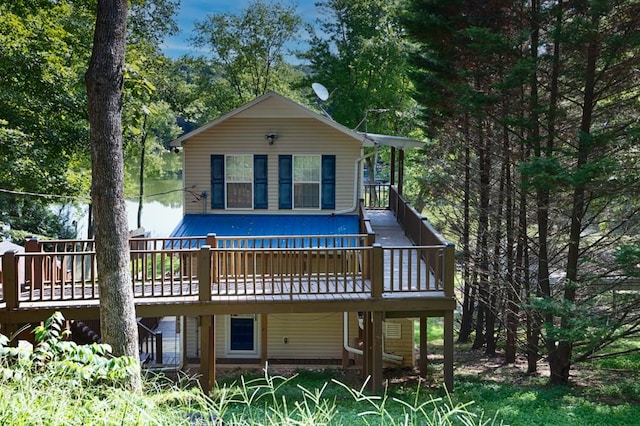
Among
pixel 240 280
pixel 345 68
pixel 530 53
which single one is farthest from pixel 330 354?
pixel 345 68

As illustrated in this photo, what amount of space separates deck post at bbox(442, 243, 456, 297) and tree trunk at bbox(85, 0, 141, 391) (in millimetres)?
4993

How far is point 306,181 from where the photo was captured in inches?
529

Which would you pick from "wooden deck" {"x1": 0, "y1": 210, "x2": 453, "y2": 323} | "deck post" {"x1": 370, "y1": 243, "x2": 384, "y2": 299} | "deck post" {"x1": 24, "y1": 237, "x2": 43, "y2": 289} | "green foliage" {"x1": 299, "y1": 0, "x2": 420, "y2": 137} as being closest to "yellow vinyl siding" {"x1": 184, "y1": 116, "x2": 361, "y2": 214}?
"wooden deck" {"x1": 0, "y1": 210, "x2": 453, "y2": 323}

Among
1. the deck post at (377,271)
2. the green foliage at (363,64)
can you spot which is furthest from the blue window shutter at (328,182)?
the green foliage at (363,64)

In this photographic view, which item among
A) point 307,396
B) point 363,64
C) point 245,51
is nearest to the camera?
point 307,396

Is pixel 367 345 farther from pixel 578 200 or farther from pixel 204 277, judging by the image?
pixel 578 200

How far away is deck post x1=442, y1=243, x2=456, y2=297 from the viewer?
27.9 ft

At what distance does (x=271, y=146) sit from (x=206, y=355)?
6.13 meters

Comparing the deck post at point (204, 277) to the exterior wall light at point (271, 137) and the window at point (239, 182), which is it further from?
the exterior wall light at point (271, 137)

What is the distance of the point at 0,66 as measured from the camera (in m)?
12.2

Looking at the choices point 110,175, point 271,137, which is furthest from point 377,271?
point 271,137

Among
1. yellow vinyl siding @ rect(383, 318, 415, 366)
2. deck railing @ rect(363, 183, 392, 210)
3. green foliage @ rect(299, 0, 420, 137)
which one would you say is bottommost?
yellow vinyl siding @ rect(383, 318, 415, 366)

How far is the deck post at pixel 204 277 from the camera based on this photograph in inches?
342

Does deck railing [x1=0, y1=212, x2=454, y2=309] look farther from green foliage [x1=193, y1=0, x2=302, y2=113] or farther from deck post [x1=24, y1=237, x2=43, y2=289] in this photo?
green foliage [x1=193, y1=0, x2=302, y2=113]
